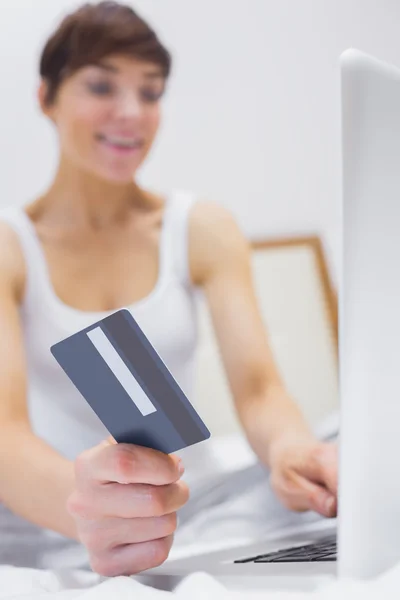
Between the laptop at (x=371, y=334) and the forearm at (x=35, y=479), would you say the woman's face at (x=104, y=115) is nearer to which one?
the forearm at (x=35, y=479)

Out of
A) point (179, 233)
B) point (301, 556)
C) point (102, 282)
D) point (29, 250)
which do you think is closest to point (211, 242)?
point (179, 233)

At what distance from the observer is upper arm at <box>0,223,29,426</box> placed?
3.91 ft

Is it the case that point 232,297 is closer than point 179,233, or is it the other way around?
point 232,297

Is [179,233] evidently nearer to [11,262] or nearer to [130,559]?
[11,262]

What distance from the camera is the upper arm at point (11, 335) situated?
1.19 m

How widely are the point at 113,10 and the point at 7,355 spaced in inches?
32.9

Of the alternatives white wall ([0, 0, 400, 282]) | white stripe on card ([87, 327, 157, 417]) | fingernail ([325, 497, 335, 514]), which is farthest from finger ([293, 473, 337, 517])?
white wall ([0, 0, 400, 282])

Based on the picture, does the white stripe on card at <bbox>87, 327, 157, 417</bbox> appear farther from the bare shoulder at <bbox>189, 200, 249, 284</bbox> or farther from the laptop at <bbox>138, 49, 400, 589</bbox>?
the bare shoulder at <bbox>189, 200, 249, 284</bbox>

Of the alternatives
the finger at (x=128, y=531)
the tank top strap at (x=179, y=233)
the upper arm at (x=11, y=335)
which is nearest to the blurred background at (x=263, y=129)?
the tank top strap at (x=179, y=233)

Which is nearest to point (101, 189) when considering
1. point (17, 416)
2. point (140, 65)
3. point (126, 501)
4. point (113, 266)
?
point (113, 266)

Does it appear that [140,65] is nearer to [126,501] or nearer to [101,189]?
[101,189]

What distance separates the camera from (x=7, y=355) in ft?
4.31

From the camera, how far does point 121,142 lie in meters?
1.67

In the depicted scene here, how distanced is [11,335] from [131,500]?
2.89ft
